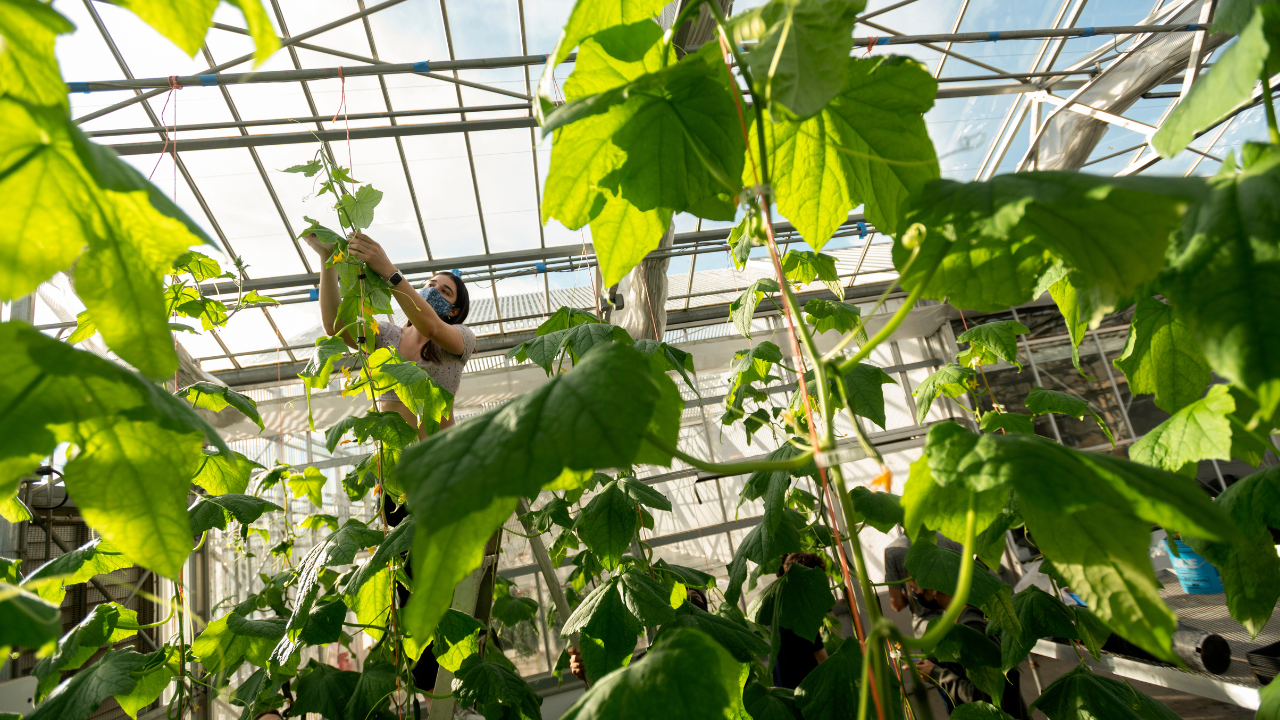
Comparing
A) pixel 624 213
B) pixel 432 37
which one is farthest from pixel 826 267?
pixel 432 37

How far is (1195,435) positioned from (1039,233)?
33 cm

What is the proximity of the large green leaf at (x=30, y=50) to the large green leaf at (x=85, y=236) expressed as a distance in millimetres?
23

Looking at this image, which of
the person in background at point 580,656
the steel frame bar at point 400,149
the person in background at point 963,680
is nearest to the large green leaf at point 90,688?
the person in background at point 580,656

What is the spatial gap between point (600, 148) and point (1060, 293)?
406 mm

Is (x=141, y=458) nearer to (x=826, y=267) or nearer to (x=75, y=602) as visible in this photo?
(x=826, y=267)

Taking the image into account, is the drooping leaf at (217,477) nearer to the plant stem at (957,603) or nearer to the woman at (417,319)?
the woman at (417,319)

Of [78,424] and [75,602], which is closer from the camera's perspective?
[78,424]

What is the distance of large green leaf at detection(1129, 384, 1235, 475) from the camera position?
52 cm

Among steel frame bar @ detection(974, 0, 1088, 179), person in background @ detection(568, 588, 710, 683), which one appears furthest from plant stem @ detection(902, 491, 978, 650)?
steel frame bar @ detection(974, 0, 1088, 179)

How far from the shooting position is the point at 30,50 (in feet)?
1.00

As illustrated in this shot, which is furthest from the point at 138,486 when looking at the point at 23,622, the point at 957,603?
the point at 957,603

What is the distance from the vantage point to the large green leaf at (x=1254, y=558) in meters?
0.59

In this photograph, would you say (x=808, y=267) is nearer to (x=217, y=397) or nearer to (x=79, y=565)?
(x=217, y=397)

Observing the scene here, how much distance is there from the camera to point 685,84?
1.61 ft
